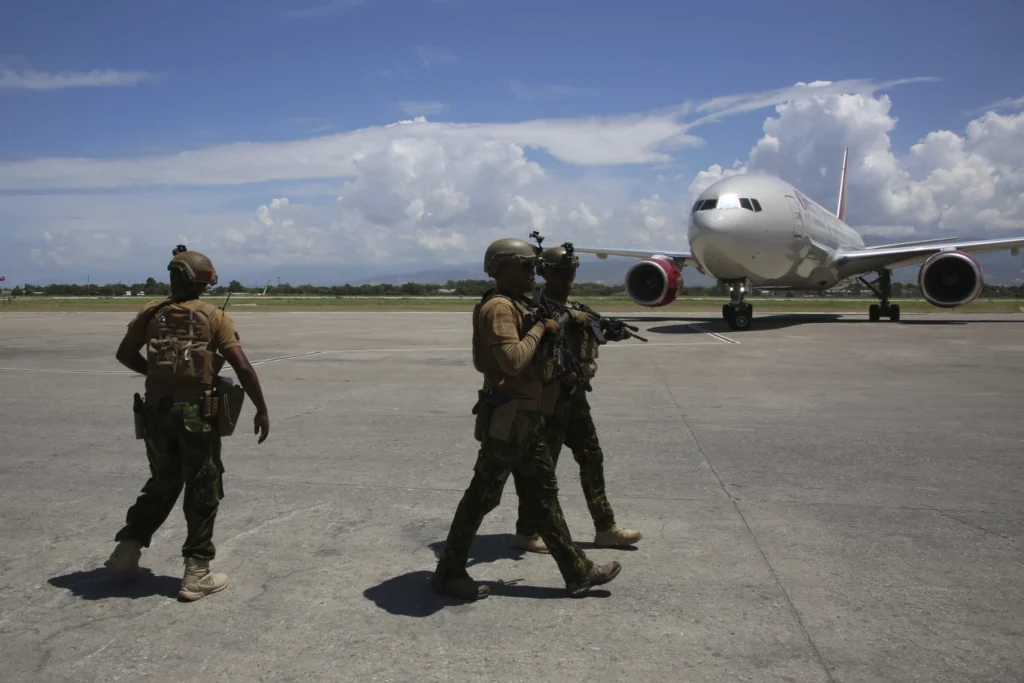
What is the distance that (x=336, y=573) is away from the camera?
169 inches

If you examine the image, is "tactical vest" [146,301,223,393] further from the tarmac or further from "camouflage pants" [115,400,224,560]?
the tarmac

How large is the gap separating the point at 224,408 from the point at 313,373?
30.8ft

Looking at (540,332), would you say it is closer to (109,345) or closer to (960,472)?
(960,472)

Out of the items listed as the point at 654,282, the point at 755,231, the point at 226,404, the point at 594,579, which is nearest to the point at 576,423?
the point at 594,579

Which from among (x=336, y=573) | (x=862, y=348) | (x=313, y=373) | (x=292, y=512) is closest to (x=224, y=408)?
(x=336, y=573)

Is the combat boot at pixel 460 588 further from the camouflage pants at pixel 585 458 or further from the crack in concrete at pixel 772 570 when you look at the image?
the crack in concrete at pixel 772 570

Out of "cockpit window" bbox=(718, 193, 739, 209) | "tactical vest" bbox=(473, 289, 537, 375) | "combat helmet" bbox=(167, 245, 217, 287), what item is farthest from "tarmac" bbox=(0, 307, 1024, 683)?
"cockpit window" bbox=(718, 193, 739, 209)

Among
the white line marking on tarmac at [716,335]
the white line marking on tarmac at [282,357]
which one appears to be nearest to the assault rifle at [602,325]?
the white line marking on tarmac at [282,357]

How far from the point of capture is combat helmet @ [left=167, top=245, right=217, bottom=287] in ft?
13.4

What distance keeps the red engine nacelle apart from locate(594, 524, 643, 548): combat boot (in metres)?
21.6

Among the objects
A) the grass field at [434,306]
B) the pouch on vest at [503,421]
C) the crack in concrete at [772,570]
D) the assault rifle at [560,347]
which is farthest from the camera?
the grass field at [434,306]

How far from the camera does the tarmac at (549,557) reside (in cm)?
337

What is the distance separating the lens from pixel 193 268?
13.5 feet

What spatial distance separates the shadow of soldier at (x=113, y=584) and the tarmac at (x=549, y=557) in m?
0.02
